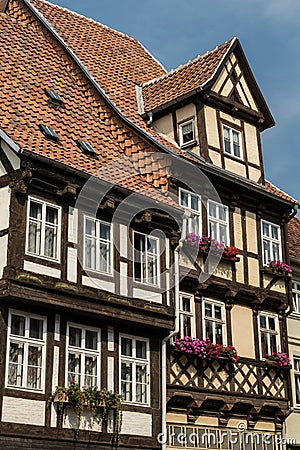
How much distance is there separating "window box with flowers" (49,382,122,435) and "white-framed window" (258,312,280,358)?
6008mm

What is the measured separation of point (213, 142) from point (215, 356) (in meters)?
6.21

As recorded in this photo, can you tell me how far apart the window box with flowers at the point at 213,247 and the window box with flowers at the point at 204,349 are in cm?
237

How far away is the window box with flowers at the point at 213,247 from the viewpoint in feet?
71.5

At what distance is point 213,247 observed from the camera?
875 inches

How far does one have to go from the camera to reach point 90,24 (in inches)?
1151

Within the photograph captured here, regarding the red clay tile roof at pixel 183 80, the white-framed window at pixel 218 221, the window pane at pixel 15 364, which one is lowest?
the window pane at pixel 15 364

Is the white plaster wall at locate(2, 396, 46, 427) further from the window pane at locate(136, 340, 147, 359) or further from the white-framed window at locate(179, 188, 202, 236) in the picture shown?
the white-framed window at locate(179, 188, 202, 236)

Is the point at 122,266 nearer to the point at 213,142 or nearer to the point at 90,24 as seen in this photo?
the point at 213,142

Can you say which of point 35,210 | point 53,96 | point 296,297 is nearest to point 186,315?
point 35,210

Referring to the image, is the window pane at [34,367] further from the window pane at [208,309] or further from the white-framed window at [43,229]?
the window pane at [208,309]

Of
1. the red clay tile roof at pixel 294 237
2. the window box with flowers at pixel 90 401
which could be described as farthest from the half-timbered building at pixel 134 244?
the red clay tile roof at pixel 294 237

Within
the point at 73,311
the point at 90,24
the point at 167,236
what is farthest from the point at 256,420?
the point at 90,24

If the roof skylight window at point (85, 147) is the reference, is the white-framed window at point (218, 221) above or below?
below

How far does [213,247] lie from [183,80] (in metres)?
5.57
